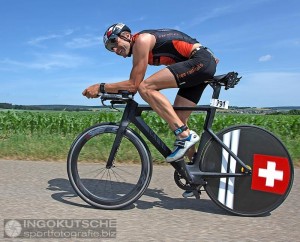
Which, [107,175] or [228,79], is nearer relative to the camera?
[228,79]

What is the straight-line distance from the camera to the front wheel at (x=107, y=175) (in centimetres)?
350

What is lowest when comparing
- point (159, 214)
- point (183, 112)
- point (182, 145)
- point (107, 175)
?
point (159, 214)

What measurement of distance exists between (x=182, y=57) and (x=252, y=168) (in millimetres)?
1275

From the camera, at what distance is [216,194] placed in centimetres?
348

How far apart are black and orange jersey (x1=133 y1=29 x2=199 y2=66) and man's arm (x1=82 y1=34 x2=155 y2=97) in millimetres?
102

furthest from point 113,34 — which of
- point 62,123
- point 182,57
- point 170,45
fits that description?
point 62,123

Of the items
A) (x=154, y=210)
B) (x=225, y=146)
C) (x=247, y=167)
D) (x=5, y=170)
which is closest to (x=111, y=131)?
(x=154, y=210)

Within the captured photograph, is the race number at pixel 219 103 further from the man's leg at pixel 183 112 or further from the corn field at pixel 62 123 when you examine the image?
the corn field at pixel 62 123

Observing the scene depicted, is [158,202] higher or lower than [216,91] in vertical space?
lower

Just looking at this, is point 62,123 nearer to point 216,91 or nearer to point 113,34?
point 113,34

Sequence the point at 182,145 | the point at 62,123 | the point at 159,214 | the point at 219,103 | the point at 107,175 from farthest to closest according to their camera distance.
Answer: the point at 62,123, the point at 107,175, the point at 219,103, the point at 182,145, the point at 159,214

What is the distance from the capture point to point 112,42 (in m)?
3.47

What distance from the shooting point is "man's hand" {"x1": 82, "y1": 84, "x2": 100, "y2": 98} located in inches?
139

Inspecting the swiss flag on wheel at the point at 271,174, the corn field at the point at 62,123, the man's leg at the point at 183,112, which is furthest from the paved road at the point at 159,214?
the corn field at the point at 62,123
